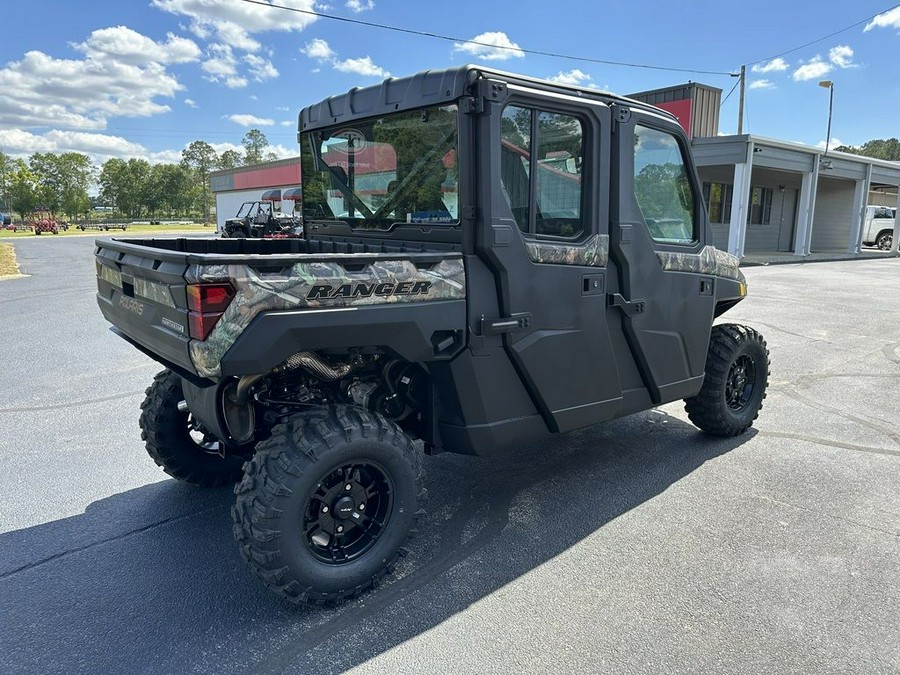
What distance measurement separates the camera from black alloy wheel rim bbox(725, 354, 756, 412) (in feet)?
15.9

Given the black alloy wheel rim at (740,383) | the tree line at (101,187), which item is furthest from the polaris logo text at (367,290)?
the tree line at (101,187)

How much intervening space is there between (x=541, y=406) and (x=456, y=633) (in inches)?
49.3

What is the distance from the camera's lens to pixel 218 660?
2.45 meters

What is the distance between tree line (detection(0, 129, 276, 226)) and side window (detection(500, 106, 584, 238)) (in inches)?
3158

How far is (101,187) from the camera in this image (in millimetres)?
93625

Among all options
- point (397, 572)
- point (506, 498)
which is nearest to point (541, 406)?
point (506, 498)

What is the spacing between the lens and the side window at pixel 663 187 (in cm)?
375

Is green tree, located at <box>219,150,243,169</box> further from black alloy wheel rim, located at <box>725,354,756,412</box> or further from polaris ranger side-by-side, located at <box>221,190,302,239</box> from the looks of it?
black alloy wheel rim, located at <box>725,354,756,412</box>

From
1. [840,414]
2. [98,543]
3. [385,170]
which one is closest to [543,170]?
[385,170]

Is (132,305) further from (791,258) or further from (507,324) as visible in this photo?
(791,258)

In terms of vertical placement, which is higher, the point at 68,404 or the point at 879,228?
the point at 879,228

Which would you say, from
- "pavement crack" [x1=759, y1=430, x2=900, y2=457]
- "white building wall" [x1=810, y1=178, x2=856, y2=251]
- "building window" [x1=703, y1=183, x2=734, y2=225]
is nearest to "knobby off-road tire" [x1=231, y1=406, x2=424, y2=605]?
"pavement crack" [x1=759, y1=430, x2=900, y2=457]

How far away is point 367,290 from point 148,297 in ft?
3.27

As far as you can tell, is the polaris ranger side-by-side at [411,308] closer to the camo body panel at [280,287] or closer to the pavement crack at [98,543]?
the camo body panel at [280,287]
